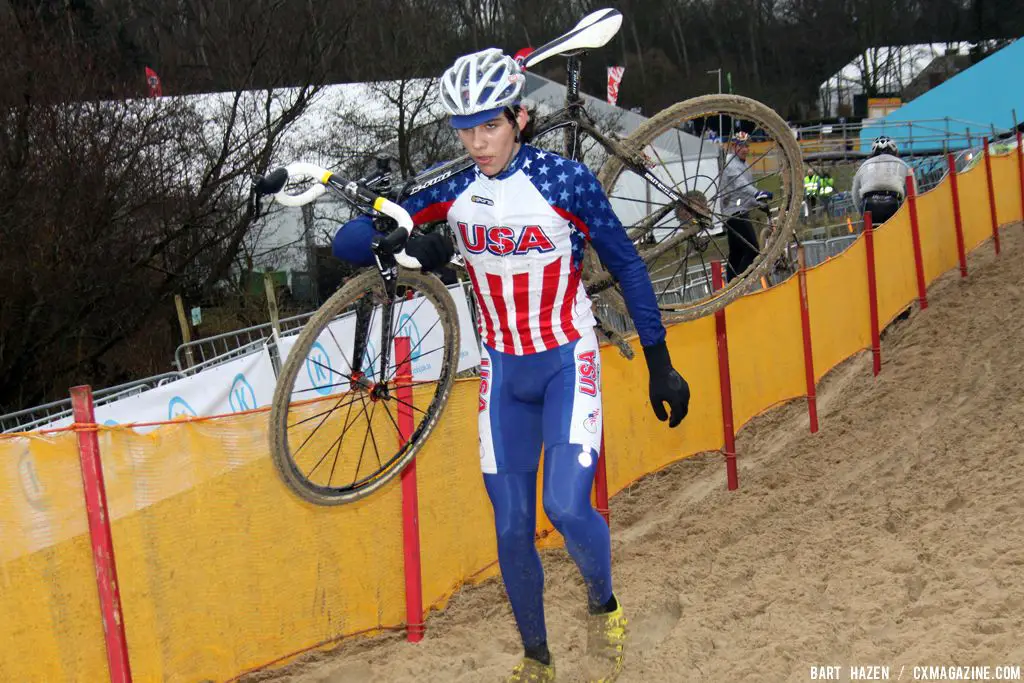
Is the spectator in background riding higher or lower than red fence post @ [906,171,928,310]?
higher

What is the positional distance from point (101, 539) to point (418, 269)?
1771 millimetres

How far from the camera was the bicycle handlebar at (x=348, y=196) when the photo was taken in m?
4.29

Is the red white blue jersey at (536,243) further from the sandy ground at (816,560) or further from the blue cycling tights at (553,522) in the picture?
the sandy ground at (816,560)

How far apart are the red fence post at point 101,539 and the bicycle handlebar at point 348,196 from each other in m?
1.15

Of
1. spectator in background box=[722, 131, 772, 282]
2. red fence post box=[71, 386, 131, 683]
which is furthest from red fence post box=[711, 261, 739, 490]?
red fence post box=[71, 386, 131, 683]

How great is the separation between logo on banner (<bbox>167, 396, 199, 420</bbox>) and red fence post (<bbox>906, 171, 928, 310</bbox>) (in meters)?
7.95

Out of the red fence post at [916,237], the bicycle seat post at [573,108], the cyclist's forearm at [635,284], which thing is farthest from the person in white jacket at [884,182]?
the cyclist's forearm at [635,284]

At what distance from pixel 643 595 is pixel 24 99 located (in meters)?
9.35

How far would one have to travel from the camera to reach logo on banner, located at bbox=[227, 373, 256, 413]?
8328 millimetres

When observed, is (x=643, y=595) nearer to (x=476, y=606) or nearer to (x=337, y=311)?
(x=476, y=606)

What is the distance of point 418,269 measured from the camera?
465 cm

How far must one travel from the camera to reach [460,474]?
621 cm

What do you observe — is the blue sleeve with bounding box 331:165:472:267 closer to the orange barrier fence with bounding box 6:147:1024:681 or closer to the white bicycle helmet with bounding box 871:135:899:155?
the orange barrier fence with bounding box 6:147:1024:681

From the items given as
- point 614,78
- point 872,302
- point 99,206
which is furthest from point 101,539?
point 614,78
